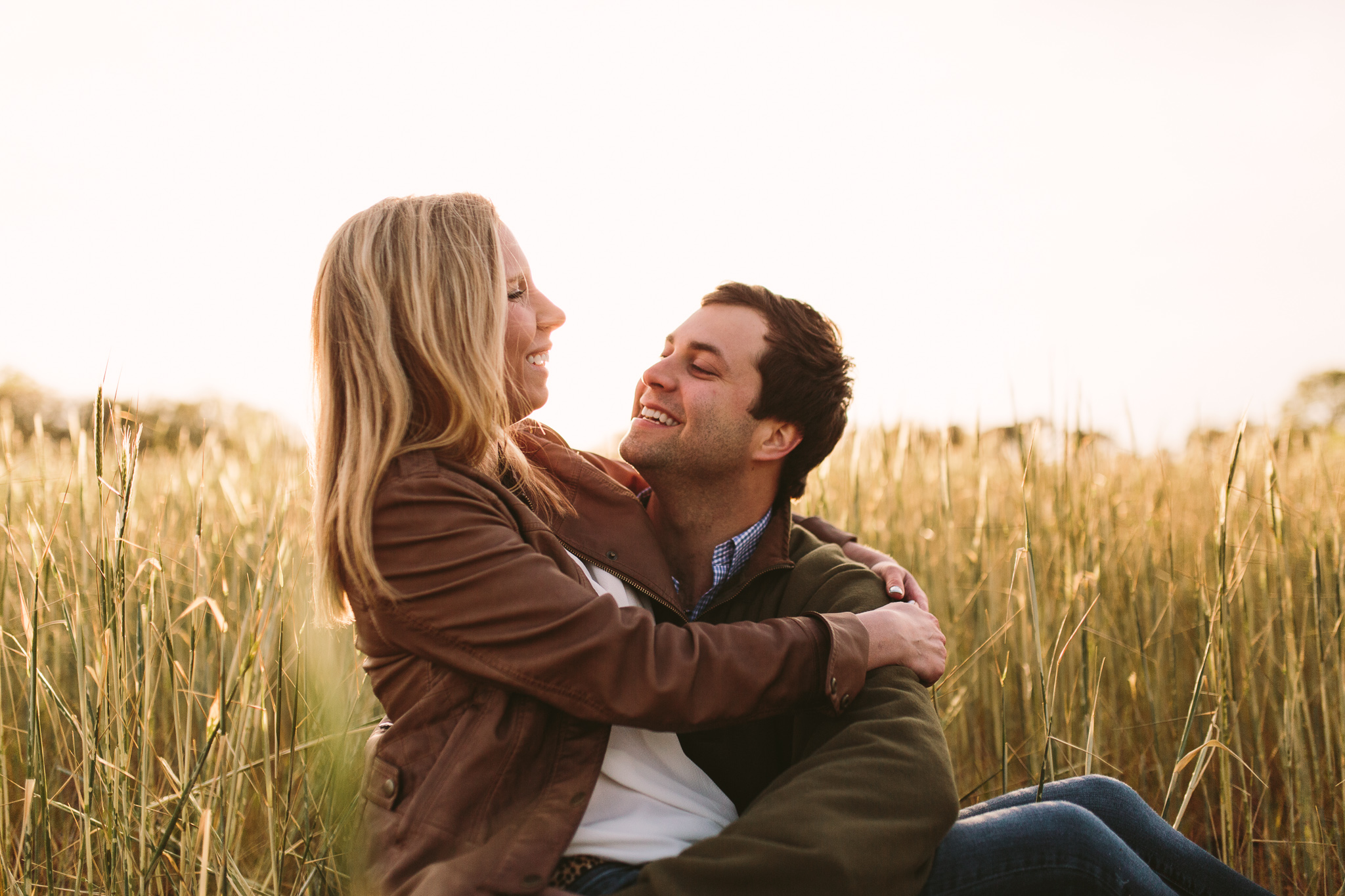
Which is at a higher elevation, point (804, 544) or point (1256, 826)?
point (804, 544)

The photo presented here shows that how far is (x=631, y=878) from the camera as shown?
129 cm

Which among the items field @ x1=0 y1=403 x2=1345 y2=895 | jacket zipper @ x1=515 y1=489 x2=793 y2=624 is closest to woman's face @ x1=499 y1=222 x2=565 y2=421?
jacket zipper @ x1=515 y1=489 x2=793 y2=624

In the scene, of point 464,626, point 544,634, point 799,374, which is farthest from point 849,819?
point 799,374

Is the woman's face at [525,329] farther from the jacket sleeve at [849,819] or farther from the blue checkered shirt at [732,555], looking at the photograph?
the jacket sleeve at [849,819]

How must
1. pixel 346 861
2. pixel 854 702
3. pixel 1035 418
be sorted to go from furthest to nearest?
pixel 1035 418, pixel 346 861, pixel 854 702

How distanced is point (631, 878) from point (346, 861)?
0.71 m

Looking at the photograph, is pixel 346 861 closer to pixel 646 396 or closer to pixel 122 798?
pixel 122 798

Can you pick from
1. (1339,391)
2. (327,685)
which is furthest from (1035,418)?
(1339,391)

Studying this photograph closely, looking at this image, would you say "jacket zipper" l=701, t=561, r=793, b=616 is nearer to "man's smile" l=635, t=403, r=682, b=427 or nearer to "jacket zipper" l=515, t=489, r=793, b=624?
"jacket zipper" l=515, t=489, r=793, b=624

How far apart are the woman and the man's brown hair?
2.41 ft

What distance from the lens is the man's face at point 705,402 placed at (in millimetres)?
2100

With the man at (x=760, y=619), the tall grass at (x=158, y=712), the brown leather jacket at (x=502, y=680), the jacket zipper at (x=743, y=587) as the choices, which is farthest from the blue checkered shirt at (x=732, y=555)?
the tall grass at (x=158, y=712)

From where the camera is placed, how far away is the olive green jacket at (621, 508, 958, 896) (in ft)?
3.90

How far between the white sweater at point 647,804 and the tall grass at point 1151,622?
867 mm
